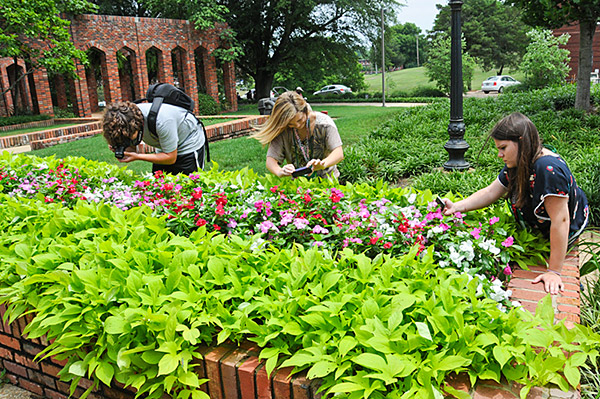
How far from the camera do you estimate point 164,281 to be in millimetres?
2193

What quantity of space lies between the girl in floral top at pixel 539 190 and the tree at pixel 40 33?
18.0 m

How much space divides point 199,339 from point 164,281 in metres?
0.39

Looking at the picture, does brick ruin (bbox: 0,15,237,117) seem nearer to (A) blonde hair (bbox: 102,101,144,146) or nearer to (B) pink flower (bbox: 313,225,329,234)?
(A) blonde hair (bbox: 102,101,144,146)

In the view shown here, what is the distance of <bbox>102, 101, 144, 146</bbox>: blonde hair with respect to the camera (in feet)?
12.1

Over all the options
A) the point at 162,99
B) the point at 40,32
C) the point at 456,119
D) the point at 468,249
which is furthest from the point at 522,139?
the point at 40,32

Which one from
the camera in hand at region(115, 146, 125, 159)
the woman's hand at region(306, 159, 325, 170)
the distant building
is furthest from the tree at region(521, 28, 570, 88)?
the camera in hand at region(115, 146, 125, 159)

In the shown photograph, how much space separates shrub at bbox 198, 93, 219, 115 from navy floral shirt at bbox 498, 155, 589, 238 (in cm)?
2268

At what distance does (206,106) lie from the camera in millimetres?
24375

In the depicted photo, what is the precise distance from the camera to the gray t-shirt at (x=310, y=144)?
148 inches

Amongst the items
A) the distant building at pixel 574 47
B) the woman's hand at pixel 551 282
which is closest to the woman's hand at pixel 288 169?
the woman's hand at pixel 551 282

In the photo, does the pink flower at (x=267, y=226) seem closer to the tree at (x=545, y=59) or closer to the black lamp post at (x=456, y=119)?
the black lamp post at (x=456, y=119)

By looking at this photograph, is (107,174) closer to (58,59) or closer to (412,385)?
(412,385)

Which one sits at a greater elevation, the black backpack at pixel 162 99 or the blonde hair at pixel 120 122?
the black backpack at pixel 162 99

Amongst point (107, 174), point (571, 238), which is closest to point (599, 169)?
point (571, 238)
